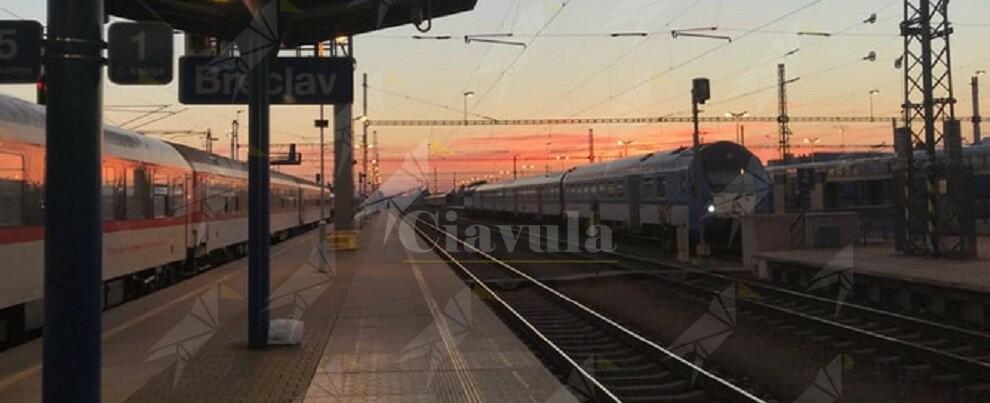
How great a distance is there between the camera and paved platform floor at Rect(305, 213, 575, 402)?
7.43m

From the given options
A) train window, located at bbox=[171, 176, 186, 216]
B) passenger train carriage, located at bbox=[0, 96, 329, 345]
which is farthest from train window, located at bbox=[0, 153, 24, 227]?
train window, located at bbox=[171, 176, 186, 216]

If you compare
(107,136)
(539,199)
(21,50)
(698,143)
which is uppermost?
(698,143)

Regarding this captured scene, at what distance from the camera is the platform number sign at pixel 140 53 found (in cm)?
407

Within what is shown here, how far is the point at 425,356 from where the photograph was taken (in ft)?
30.2

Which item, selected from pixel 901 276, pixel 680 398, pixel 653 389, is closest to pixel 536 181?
pixel 901 276

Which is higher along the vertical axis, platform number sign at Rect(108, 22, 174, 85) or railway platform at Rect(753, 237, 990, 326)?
platform number sign at Rect(108, 22, 174, 85)

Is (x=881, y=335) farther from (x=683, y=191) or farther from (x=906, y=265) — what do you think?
(x=683, y=191)

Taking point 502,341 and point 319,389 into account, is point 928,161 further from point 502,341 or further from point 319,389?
point 319,389

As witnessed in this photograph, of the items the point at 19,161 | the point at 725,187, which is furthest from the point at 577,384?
the point at 725,187

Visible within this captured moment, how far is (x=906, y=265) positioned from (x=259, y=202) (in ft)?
41.0

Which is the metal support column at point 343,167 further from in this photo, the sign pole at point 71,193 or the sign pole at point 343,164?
the sign pole at point 71,193

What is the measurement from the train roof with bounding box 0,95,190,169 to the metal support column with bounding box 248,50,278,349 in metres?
2.50

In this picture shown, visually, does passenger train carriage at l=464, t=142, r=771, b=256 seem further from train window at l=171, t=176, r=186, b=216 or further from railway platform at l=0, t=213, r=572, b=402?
train window at l=171, t=176, r=186, b=216

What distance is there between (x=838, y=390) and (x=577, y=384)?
2.61 meters
